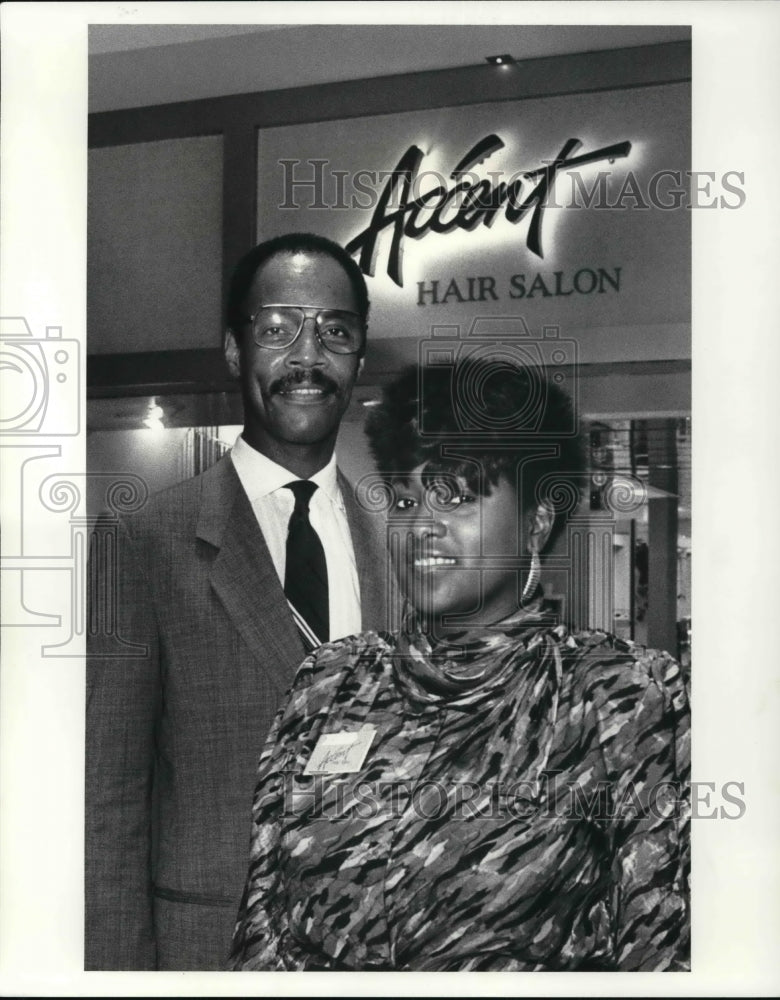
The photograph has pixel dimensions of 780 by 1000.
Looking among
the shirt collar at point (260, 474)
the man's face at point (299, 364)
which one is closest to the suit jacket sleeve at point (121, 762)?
the shirt collar at point (260, 474)

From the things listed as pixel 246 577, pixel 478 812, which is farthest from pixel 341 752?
pixel 246 577

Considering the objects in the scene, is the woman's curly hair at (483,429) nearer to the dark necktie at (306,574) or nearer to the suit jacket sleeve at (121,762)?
the dark necktie at (306,574)

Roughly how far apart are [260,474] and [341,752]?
69 cm

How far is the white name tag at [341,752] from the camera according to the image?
2367 mm

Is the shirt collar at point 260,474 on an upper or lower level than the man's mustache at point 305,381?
lower

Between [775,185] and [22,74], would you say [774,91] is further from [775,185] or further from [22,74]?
[22,74]

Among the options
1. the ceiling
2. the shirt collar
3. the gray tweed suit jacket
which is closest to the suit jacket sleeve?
the gray tweed suit jacket

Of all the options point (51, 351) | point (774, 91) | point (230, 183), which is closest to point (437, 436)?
point (230, 183)

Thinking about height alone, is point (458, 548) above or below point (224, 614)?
above

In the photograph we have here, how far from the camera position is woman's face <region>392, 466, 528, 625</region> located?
237 centimetres

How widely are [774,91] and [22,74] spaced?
1815 millimetres

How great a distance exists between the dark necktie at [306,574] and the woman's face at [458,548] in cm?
19

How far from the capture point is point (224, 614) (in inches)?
94.3

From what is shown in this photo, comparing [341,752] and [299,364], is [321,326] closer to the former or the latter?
[299,364]
